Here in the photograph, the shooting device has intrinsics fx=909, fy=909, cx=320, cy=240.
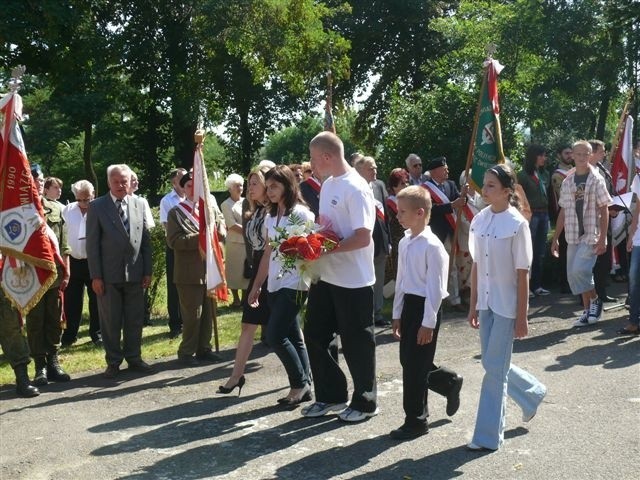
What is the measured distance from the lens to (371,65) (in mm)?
39812

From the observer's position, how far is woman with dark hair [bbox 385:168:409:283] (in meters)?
11.7

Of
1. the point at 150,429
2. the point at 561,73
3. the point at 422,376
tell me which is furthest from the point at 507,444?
the point at 561,73

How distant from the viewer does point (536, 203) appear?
12.8 m

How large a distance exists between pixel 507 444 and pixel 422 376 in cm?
75

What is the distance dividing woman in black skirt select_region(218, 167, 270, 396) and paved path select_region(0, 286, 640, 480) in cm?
25

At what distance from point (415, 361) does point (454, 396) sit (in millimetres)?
568

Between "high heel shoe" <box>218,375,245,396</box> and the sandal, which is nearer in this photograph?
"high heel shoe" <box>218,375,245,396</box>

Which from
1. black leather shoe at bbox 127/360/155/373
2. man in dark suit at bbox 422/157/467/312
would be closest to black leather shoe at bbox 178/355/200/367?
black leather shoe at bbox 127/360/155/373

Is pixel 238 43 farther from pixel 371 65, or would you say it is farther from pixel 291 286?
pixel 291 286

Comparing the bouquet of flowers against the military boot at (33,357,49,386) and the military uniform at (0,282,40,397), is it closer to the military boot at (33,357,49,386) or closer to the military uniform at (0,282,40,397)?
the military uniform at (0,282,40,397)

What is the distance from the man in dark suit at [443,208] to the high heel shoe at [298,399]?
174 inches

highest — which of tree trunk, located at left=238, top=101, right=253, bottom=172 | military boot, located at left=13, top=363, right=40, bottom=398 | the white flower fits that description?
tree trunk, located at left=238, top=101, right=253, bottom=172

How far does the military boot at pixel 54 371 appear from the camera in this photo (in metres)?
9.12

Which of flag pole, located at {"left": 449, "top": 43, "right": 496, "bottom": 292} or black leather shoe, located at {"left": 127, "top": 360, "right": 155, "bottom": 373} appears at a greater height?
flag pole, located at {"left": 449, "top": 43, "right": 496, "bottom": 292}
